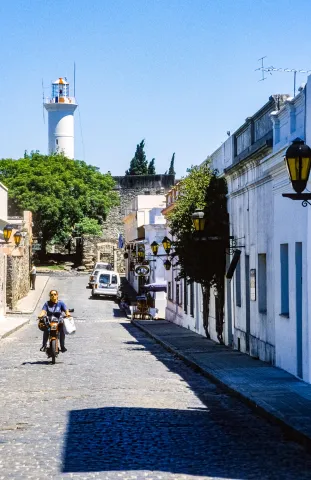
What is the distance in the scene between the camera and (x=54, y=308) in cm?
1891

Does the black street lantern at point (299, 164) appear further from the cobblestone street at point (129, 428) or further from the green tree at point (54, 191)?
the green tree at point (54, 191)

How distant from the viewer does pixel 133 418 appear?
36.4 feet

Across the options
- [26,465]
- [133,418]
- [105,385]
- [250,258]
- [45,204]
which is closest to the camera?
[26,465]

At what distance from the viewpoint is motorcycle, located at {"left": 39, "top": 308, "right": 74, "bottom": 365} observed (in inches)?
723

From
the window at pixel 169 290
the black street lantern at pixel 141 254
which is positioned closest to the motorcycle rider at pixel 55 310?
the window at pixel 169 290

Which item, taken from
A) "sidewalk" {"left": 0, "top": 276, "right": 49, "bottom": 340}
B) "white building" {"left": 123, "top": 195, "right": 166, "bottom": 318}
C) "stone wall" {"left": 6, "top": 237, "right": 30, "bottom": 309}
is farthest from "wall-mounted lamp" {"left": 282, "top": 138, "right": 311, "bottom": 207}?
"white building" {"left": 123, "top": 195, "right": 166, "bottom": 318}

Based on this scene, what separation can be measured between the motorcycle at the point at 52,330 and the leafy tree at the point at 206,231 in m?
6.50

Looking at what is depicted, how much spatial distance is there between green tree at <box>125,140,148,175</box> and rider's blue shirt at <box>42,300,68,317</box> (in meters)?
79.2

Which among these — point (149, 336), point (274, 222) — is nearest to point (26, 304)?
point (149, 336)

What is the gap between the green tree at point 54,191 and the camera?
67438mm

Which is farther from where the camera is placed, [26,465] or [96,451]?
[96,451]

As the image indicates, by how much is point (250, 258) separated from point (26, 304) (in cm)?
2728

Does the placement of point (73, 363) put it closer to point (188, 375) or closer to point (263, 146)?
point (188, 375)

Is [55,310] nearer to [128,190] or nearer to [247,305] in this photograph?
[247,305]
